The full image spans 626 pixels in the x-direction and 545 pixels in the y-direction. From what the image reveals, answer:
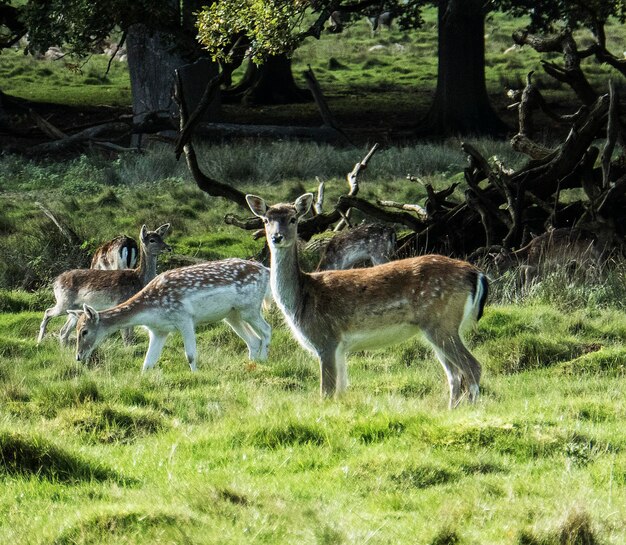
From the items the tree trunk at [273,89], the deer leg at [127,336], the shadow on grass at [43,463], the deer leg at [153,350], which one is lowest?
the deer leg at [127,336]

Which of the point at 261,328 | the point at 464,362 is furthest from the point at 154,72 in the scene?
the point at 464,362

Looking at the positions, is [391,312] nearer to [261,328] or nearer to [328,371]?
[328,371]

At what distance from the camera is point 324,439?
6699mm

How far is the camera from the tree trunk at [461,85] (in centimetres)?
2412

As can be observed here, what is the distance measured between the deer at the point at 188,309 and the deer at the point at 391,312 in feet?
5.13

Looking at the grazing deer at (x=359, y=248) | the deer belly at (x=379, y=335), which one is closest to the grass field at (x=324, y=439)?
the deer belly at (x=379, y=335)

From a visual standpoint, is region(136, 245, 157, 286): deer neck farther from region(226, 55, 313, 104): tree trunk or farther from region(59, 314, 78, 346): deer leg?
region(226, 55, 313, 104): tree trunk

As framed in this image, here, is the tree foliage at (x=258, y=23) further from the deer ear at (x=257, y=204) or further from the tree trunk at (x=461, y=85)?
the tree trunk at (x=461, y=85)

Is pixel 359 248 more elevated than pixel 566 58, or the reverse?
pixel 566 58

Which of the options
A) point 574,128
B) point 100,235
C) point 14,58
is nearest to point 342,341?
point 574,128

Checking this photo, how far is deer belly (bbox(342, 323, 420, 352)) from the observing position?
8258mm

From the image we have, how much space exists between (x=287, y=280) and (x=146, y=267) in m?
3.41

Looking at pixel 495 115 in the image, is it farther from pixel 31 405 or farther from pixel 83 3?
pixel 31 405

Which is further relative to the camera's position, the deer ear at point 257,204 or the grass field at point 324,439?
the deer ear at point 257,204
